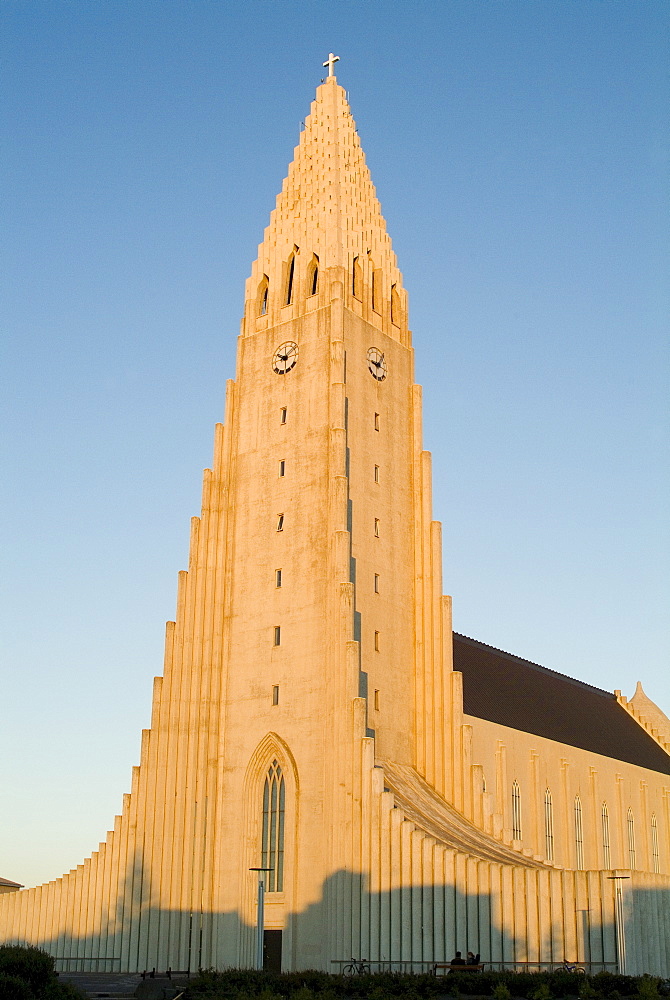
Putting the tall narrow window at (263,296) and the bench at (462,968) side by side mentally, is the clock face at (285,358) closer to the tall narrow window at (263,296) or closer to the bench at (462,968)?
the tall narrow window at (263,296)

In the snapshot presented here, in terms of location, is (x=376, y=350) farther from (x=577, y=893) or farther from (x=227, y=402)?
(x=577, y=893)

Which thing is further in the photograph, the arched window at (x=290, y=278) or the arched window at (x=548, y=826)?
the arched window at (x=548, y=826)

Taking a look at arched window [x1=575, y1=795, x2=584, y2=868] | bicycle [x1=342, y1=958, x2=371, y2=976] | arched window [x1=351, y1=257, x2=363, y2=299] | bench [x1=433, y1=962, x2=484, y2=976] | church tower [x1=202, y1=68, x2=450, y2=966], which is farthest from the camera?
arched window [x1=575, y1=795, x2=584, y2=868]

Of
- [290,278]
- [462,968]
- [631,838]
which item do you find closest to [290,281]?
[290,278]

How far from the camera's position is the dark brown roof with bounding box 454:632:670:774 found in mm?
63906

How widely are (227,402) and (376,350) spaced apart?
8253 millimetres

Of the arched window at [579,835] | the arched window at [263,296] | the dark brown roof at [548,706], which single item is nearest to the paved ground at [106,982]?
the dark brown roof at [548,706]

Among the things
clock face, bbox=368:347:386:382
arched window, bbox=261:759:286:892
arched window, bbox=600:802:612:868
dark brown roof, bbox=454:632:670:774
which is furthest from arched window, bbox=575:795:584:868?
clock face, bbox=368:347:386:382

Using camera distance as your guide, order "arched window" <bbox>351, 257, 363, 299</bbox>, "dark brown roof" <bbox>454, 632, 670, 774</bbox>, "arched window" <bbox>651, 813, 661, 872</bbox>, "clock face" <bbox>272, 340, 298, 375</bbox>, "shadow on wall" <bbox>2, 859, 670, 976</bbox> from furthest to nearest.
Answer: "arched window" <bbox>651, 813, 661, 872</bbox> < "dark brown roof" <bbox>454, 632, 670, 774</bbox> < "arched window" <bbox>351, 257, 363, 299</bbox> < "clock face" <bbox>272, 340, 298, 375</bbox> < "shadow on wall" <bbox>2, 859, 670, 976</bbox>

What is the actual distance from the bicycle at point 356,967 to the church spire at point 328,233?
103 ft

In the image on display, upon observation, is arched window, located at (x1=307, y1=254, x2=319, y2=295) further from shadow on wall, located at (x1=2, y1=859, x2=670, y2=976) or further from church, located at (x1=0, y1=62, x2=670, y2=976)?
shadow on wall, located at (x1=2, y1=859, x2=670, y2=976)

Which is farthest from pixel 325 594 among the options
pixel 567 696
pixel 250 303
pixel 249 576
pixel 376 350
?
pixel 567 696

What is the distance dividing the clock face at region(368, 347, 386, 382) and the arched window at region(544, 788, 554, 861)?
2443 cm

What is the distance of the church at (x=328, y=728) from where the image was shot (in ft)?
147
